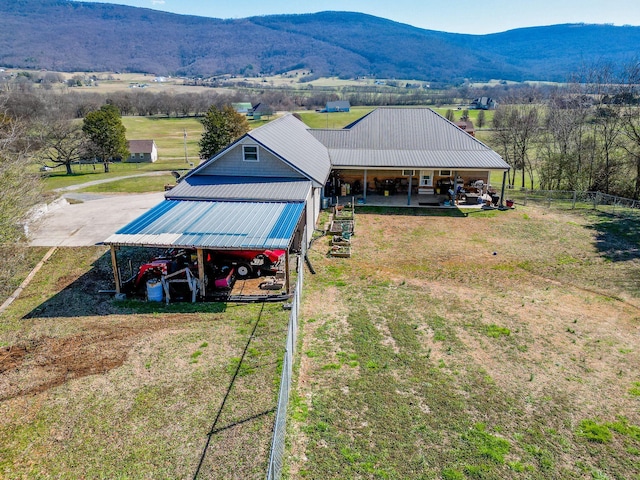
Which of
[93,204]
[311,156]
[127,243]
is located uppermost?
[311,156]

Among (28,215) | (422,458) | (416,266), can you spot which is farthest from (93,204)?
(422,458)

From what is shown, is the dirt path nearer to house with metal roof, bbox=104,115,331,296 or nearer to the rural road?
the rural road

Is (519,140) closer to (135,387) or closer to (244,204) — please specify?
(244,204)

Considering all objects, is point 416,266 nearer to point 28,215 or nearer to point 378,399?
point 378,399

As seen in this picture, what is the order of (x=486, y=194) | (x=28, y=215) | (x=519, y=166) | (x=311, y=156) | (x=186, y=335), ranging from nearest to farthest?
(x=186, y=335), (x=28, y=215), (x=311, y=156), (x=486, y=194), (x=519, y=166)

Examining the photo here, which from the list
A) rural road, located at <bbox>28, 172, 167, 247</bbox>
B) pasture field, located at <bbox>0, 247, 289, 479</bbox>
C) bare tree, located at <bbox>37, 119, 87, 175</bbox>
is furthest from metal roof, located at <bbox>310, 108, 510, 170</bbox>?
bare tree, located at <bbox>37, 119, 87, 175</bbox>
